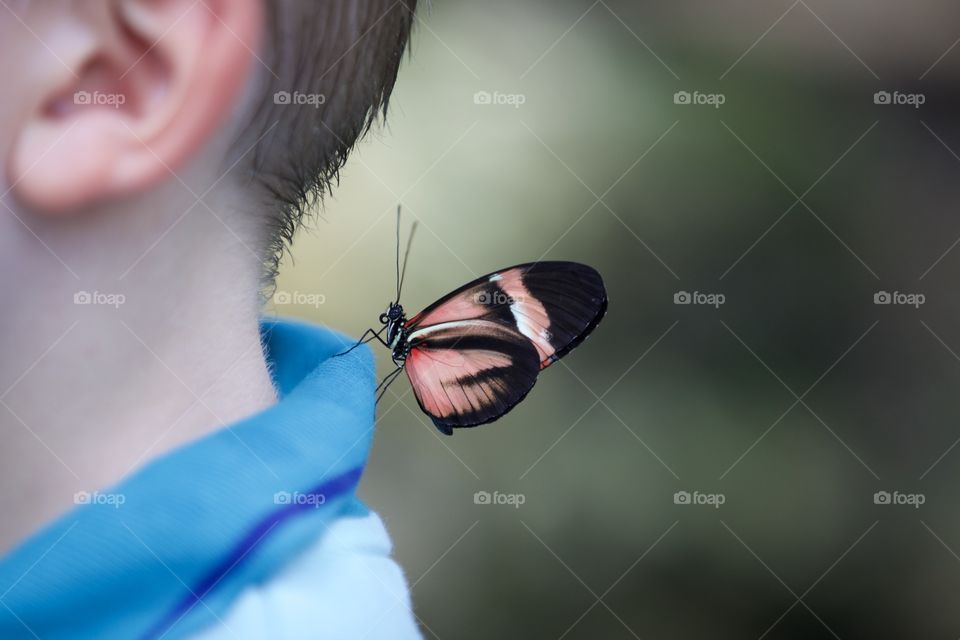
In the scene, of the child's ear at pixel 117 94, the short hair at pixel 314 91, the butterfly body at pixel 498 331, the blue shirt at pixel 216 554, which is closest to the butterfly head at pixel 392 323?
the butterfly body at pixel 498 331

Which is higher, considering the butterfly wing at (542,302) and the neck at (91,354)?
the butterfly wing at (542,302)

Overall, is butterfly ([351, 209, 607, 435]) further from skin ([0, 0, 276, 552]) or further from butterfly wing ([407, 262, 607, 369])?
skin ([0, 0, 276, 552])

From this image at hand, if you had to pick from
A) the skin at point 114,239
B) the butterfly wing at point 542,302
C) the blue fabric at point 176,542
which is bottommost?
the blue fabric at point 176,542

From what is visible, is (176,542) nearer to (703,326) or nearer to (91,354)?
(91,354)

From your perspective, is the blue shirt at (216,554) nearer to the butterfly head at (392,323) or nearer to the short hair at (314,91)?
the short hair at (314,91)

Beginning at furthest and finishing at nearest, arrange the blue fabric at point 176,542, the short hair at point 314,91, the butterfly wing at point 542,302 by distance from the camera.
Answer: the butterfly wing at point 542,302
the short hair at point 314,91
the blue fabric at point 176,542

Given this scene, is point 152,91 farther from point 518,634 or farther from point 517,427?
point 518,634

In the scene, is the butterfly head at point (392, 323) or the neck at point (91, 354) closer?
the neck at point (91, 354)

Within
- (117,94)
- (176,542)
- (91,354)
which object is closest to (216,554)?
(176,542)
